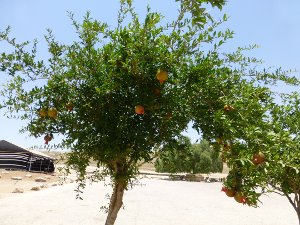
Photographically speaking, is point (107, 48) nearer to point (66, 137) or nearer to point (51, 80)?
point (51, 80)

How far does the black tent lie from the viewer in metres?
39.7

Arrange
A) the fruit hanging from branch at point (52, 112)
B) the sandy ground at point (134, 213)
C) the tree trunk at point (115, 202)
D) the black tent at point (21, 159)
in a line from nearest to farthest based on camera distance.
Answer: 1. the fruit hanging from branch at point (52, 112)
2. the tree trunk at point (115, 202)
3. the sandy ground at point (134, 213)
4. the black tent at point (21, 159)

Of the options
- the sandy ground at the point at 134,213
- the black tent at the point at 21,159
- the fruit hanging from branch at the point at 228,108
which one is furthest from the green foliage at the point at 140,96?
the black tent at the point at 21,159

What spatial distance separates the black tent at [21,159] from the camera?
3966 centimetres

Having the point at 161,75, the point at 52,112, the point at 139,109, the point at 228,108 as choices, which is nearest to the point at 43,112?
the point at 52,112

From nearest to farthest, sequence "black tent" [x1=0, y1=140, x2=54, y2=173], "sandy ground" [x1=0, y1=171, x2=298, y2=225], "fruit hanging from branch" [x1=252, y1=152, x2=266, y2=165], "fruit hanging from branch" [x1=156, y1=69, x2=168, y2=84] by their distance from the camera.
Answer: "fruit hanging from branch" [x1=252, y1=152, x2=266, y2=165] < "fruit hanging from branch" [x1=156, y1=69, x2=168, y2=84] < "sandy ground" [x1=0, y1=171, x2=298, y2=225] < "black tent" [x1=0, y1=140, x2=54, y2=173]

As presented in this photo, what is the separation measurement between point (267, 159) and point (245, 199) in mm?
524

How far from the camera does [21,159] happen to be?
1587 inches

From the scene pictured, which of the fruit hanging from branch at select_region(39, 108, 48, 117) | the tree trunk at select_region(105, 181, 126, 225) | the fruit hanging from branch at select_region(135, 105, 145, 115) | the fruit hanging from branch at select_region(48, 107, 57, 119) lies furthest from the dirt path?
the fruit hanging from branch at select_region(135, 105, 145, 115)

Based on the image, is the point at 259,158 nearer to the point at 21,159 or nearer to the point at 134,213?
the point at 134,213

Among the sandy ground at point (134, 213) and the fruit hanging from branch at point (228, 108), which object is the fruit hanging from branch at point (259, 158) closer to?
the fruit hanging from branch at point (228, 108)

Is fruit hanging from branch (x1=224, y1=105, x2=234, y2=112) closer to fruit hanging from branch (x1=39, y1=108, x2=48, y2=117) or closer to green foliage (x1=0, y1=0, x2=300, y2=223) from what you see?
green foliage (x1=0, y1=0, x2=300, y2=223)

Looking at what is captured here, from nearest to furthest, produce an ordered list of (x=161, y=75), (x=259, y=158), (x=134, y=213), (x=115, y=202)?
(x=259, y=158) → (x=161, y=75) → (x=115, y=202) → (x=134, y=213)

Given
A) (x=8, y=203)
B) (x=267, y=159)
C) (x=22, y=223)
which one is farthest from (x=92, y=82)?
(x=8, y=203)
